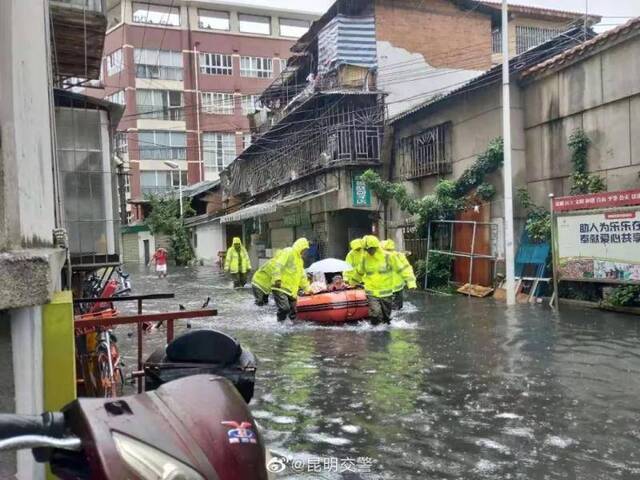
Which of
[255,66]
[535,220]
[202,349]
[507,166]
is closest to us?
[202,349]

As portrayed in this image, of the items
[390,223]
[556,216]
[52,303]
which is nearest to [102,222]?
[52,303]

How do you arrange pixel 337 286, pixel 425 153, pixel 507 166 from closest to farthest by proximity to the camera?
pixel 337 286
pixel 507 166
pixel 425 153

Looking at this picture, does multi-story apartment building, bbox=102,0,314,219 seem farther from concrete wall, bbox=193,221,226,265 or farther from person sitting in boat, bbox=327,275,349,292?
person sitting in boat, bbox=327,275,349,292

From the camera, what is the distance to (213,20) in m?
48.8

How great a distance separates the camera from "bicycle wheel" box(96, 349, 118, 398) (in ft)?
16.0

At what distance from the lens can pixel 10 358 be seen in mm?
2463

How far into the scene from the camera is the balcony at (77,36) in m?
7.31

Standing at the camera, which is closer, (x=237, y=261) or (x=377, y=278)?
(x=377, y=278)

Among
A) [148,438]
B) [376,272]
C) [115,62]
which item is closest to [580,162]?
[376,272]

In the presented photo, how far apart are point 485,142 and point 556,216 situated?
3991mm

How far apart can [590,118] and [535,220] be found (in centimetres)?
255

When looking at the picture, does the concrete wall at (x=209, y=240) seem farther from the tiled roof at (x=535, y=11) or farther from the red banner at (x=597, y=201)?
the red banner at (x=597, y=201)

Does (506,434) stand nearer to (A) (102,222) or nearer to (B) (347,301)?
(A) (102,222)

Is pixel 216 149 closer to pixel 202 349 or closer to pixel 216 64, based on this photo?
pixel 216 64
